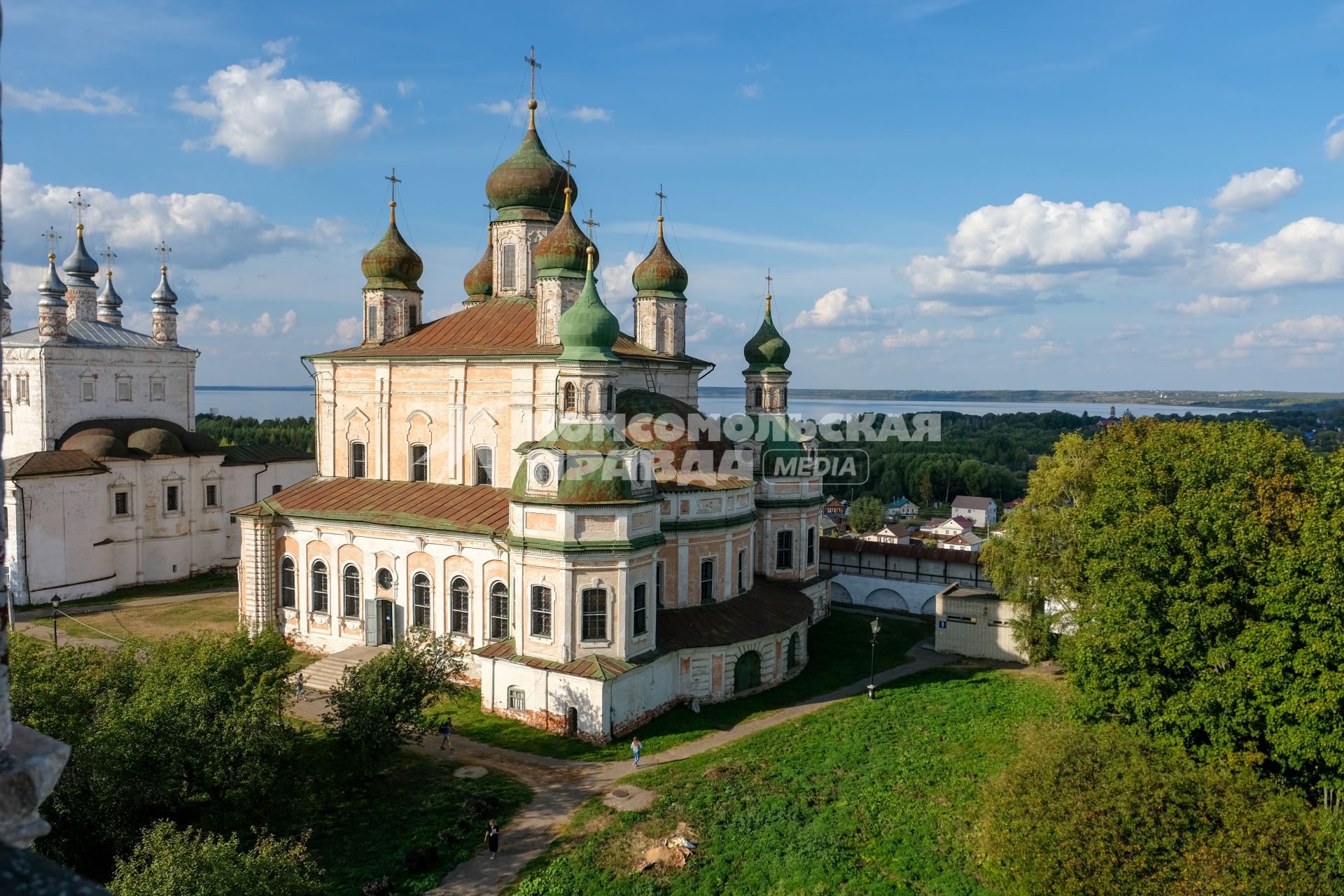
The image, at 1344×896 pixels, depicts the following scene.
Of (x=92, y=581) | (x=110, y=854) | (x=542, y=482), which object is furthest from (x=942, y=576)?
(x=92, y=581)

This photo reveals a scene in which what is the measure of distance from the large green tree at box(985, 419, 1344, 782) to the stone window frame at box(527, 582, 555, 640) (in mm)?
12629

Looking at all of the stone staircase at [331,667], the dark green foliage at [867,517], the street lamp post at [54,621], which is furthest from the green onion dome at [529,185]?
the dark green foliage at [867,517]

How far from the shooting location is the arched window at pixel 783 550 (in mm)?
33219

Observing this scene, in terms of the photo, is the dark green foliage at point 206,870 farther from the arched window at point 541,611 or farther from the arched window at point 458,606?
the arched window at point 458,606

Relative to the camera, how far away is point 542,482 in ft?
78.7

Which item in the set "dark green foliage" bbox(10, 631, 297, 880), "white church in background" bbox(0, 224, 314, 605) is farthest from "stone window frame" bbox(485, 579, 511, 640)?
"white church in background" bbox(0, 224, 314, 605)

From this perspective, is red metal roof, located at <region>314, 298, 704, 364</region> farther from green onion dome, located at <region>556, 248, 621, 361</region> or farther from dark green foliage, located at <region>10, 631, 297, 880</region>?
dark green foliage, located at <region>10, 631, 297, 880</region>

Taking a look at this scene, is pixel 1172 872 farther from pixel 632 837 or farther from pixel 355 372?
pixel 355 372

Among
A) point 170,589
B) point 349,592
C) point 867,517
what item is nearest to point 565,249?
point 349,592

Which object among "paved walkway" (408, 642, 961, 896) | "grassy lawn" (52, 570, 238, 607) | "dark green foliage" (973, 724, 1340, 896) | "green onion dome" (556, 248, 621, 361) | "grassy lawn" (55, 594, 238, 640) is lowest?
"paved walkway" (408, 642, 961, 896)

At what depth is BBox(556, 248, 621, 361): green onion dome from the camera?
25.1 m

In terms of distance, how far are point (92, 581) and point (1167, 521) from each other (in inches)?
1508

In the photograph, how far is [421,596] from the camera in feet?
92.5

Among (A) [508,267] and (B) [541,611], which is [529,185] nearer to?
(A) [508,267]
